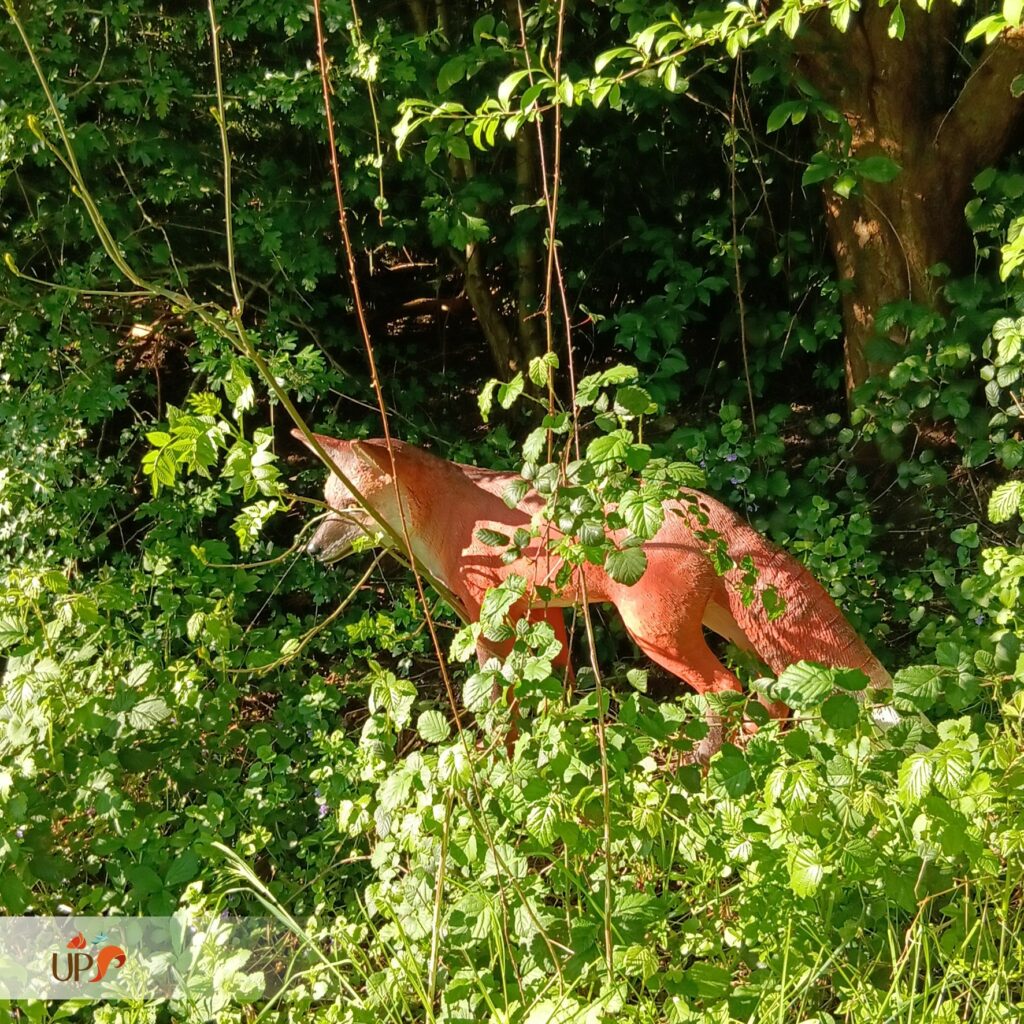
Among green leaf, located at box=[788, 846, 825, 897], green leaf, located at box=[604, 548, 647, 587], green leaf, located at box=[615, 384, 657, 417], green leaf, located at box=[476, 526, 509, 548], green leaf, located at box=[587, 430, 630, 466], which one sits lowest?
green leaf, located at box=[788, 846, 825, 897]

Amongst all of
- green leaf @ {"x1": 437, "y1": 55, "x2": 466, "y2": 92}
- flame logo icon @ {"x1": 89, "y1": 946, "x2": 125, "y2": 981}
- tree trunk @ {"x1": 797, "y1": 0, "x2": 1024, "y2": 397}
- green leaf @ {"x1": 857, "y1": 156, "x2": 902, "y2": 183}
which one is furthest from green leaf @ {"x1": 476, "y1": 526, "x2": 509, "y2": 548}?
tree trunk @ {"x1": 797, "y1": 0, "x2": 1024, "y2": 397}

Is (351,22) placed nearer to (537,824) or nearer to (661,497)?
(661,497)

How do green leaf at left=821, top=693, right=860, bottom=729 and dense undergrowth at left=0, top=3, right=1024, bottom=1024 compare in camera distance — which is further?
dense undergrowth at left=0, top=3, right=1024, bottom=1024

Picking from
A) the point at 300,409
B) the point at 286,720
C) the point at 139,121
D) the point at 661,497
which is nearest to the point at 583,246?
the point at 300,409

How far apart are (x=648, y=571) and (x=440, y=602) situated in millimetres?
1324

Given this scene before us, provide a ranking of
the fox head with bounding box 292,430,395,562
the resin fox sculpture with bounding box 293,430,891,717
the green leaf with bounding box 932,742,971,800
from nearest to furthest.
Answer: the green leaf with bounding box 932,742,971,800, the resin fox sculpture with bounding box 293,430,891,717, the fox head with bounding box 292,430,395,562

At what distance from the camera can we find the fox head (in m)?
2.78

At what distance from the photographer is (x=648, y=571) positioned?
2.67 m

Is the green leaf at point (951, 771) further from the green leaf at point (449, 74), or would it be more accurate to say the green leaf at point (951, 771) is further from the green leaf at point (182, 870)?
the green leaf at point (449, 74)

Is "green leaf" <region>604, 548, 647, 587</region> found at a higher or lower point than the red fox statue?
higher

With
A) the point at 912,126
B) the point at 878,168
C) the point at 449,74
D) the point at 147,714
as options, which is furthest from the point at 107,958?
the point at 912,126

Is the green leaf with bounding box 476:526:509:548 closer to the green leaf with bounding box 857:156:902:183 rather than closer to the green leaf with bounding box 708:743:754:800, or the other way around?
the green leaf with bounding box 708:743:754:800

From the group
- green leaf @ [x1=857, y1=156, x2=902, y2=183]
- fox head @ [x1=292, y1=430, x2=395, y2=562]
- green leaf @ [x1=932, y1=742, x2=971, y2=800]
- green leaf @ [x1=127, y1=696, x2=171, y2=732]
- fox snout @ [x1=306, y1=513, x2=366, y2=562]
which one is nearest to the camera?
green leaf @ [x1=932, y1=742, x2=971, y2=800]

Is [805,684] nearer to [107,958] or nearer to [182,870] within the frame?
[182,870]
